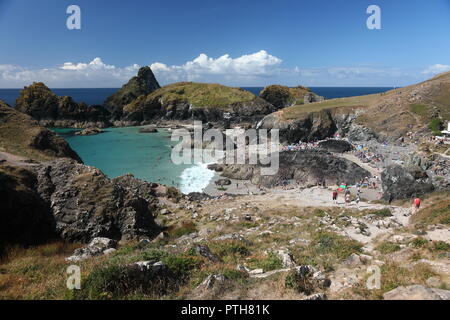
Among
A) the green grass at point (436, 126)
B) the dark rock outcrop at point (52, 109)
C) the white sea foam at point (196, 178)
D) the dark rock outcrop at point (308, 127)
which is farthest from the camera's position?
the dark rock outcrop at point (52, 109)

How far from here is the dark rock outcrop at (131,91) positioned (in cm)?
12078

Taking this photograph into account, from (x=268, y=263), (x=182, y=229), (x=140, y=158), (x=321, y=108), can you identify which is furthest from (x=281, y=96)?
(x=268, y=263)

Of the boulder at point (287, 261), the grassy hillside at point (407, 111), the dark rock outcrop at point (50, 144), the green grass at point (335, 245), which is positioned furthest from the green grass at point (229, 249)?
the grassy hillside at point (407, 111)

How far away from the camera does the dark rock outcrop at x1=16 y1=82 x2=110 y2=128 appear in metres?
97.1

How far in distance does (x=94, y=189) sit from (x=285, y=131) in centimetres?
5479

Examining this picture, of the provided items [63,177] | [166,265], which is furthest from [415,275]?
[63,177]

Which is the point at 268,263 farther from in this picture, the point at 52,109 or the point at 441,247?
the point at 52,109

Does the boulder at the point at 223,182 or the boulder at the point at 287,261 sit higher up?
the boulder at the point at 287,261

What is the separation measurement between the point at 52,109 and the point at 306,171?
10321 centimetres

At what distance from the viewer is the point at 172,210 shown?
23.8m

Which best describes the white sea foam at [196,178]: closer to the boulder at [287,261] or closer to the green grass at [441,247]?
the boulder at [287,261]

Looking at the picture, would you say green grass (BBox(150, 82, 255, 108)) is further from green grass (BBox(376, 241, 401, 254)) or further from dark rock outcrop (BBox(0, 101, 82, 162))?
green grass (BBox(376, 241, 401, 254))

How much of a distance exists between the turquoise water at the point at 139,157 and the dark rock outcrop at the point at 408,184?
76.9 feet
